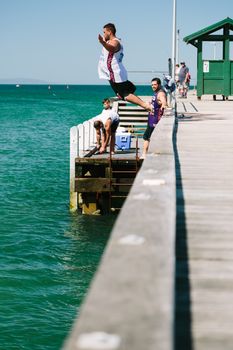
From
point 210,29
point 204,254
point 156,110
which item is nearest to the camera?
point 204,254

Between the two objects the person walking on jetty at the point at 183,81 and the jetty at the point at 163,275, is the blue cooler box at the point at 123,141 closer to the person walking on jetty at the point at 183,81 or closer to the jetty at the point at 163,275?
the jetty at the point at 163,275

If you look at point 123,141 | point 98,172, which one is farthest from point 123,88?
point 123,141

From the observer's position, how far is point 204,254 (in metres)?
3.82

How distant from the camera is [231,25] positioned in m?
28.4

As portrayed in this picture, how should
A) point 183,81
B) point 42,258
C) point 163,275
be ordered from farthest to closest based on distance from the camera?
point 183,81 → point 42,258 → point 163,275

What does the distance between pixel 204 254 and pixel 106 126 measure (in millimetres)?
11097

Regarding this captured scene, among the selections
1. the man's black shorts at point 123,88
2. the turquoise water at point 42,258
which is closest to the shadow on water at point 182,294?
the turquoise water at point 42,258

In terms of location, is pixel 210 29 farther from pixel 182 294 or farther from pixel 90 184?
pixel 182 294

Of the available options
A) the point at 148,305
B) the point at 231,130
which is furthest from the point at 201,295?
the point at 231,130

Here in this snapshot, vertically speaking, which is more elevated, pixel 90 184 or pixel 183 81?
pixel 183 81

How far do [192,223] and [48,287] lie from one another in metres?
6.94

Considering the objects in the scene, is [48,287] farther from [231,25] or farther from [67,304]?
[231,25]

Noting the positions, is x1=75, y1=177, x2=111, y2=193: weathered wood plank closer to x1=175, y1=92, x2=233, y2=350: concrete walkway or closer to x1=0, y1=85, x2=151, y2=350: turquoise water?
x1=0, y1=85, x2=151, y2=350: turquoise water

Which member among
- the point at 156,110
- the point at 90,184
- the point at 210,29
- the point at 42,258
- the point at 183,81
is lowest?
the point at 42,258
